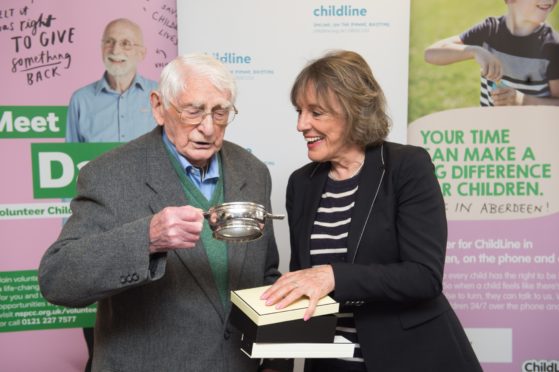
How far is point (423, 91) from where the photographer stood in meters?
3.30

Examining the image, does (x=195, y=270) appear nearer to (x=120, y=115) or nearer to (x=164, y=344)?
(x=164, y=344)

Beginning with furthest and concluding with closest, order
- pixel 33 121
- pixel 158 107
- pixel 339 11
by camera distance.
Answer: pixel 33 121
pixel 339 11
pixel 158 107

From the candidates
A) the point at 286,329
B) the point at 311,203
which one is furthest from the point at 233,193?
the point at 286,329

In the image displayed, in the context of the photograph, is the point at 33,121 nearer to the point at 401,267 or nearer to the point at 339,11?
the point at 339,11

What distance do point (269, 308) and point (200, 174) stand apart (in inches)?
21.6

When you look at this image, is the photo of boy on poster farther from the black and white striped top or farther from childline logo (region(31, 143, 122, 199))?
childline logo (region(31, 143, 122, 199))

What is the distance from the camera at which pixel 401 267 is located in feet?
5.33

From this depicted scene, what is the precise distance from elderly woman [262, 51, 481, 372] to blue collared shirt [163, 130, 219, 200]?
0.35 meters

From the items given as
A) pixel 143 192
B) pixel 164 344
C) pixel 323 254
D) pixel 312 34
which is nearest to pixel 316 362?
pixel 323 254

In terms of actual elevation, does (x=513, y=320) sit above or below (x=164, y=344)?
below

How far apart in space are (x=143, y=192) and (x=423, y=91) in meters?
A: 2.27

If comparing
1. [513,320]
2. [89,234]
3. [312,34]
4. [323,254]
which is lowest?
[513,320]

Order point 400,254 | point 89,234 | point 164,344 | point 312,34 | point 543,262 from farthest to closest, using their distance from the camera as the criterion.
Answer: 1. point 543,262
2. point 312,34
3. point 400,254
4. point 164,344
5. point 89,234

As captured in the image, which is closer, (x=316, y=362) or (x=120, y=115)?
(x=316, y=362)
